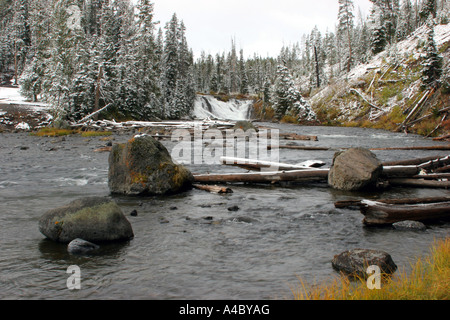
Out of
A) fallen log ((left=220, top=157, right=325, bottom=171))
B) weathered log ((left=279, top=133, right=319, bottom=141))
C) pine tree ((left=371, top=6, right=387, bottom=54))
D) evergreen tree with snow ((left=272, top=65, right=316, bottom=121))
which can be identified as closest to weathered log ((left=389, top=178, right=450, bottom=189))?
fallen log ((left=220, top=157, right=325, bottom=171))

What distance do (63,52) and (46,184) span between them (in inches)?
1265

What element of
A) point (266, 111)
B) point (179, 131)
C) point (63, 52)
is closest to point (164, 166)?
point (179, 131)

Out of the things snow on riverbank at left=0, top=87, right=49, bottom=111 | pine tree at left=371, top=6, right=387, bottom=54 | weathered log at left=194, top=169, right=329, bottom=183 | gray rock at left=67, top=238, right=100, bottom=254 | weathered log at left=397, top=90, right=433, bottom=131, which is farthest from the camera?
pine tree at left=371, top=6, right=387, bottom=54

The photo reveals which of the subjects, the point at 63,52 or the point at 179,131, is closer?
the point at 179,131

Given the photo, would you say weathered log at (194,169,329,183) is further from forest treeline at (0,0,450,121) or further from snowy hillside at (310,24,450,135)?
forest treeline at (0,0,450,121)

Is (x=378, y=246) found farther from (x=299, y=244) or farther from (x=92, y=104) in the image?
(x=92, y=104)

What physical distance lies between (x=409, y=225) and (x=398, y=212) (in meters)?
0.33

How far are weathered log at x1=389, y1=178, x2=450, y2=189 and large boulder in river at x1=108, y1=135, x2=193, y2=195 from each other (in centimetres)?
689

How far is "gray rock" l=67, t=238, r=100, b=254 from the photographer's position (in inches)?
231

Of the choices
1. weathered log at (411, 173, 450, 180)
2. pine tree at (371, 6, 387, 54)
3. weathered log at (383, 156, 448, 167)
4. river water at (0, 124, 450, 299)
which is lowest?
river water at (0, 124, 450, 299)

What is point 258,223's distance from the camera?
7723 mm

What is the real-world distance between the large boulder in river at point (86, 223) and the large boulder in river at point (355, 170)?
705cm

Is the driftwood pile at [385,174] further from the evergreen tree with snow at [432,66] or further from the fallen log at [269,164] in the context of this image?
the evergreen tree with snow at [432,66]

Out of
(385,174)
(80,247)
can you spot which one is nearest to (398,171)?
(385,174)
